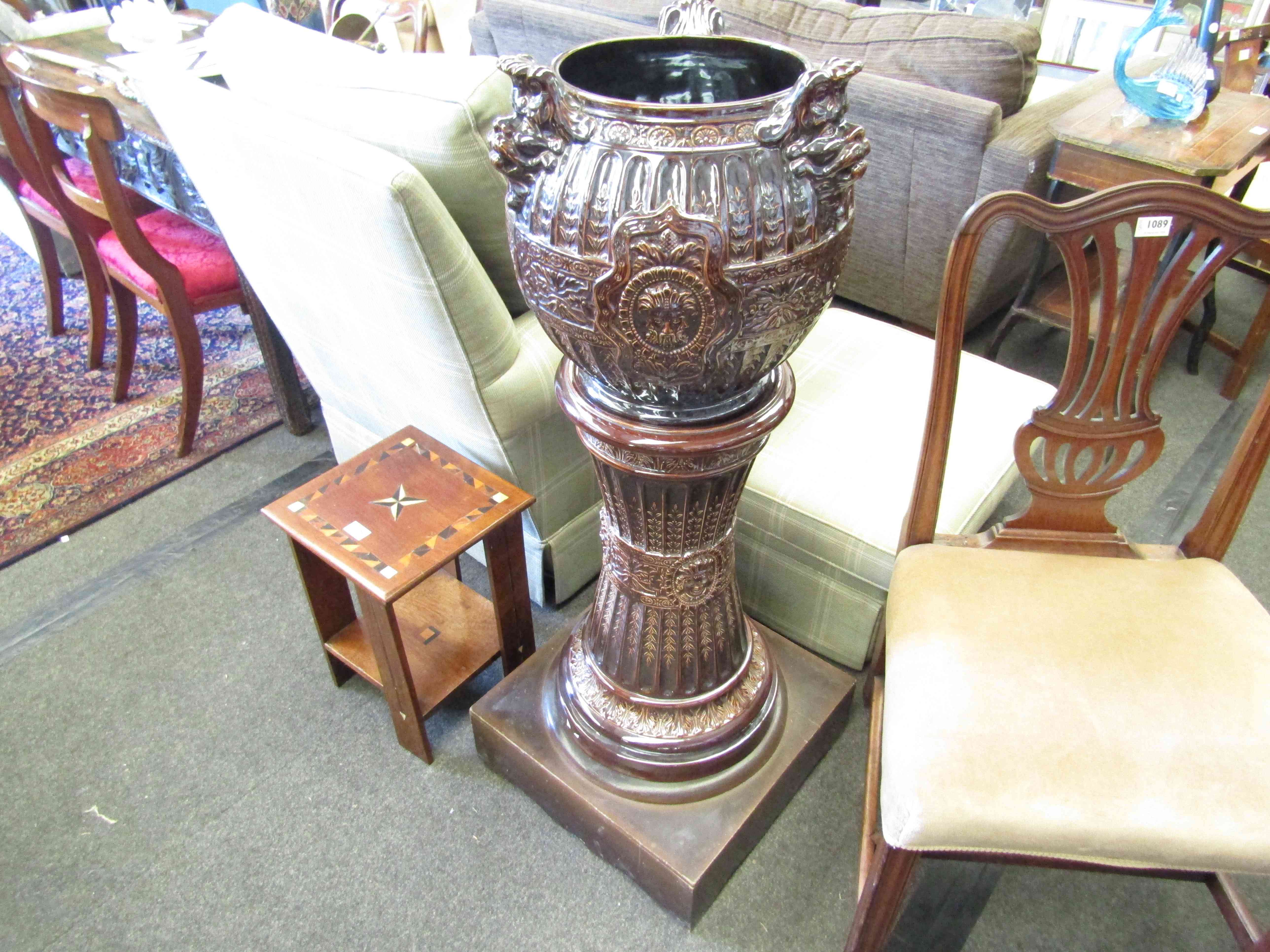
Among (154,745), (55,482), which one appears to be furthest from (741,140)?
(55,482)

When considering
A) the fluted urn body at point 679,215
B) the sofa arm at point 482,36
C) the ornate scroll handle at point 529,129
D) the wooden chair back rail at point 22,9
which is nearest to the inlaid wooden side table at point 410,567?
the fluted urn body at point 679,215

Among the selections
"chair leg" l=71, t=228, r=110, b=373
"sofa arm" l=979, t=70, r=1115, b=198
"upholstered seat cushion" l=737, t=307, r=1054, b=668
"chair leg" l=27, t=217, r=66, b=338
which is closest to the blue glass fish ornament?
"sofa arm" l=979, t=70, r=1115, b=198

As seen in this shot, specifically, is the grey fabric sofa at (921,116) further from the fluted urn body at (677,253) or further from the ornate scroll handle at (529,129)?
the ornate scroll handle at (529,129)

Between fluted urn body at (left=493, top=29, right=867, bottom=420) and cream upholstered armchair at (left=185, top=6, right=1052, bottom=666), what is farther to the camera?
cream upholstered armchair at (left=185, top=6, right=1052, bottom=666)

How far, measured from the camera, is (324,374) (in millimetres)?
1622

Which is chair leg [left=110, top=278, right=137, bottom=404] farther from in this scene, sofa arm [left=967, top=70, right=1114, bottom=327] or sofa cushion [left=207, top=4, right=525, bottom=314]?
sofa arm [left=967, top=70, right=1114, bottom=327]

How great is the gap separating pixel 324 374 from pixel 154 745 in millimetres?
708

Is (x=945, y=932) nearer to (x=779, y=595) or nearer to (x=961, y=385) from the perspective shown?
(x=779, y=595)

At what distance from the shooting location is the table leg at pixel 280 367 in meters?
1.90

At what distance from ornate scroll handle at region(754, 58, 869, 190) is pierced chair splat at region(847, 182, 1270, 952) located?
271 millimetres

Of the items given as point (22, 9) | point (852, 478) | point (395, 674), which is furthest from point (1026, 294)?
point (22, 9)

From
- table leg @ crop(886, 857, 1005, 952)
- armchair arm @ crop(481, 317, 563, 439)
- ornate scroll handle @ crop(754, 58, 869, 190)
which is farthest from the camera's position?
armchair arm @ crop(481, 317, 563, 439)

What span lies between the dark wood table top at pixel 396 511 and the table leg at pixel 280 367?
685 mm

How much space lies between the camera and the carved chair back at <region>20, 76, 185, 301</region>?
1542mm
